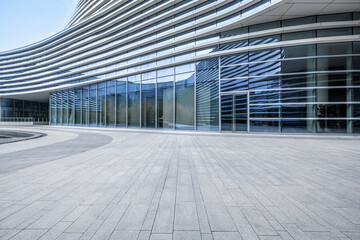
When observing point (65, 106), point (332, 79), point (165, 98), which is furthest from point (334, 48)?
point (65, 106)

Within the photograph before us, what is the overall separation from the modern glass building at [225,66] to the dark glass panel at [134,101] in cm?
13

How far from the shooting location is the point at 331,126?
40.0 ft

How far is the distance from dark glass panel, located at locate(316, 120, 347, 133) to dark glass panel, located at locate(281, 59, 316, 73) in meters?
4.44

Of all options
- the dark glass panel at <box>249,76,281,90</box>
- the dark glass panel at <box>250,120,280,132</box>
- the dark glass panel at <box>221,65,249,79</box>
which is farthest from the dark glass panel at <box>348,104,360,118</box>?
the dark glass panel at <box>221,65,249,79</box>

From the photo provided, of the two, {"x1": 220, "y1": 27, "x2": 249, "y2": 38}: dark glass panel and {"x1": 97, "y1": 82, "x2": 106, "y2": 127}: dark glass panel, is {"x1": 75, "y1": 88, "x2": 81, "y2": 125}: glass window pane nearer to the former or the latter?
{"x1": 97, "y1": 82, "x2": 106, "y2": 127}: dark glass panel

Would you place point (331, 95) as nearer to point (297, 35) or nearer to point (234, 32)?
point (297, 35)

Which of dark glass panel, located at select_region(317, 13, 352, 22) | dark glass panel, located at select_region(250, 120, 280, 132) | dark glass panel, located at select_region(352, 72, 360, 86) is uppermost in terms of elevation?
dark glass panel, located at select_region(317, 13, 352, 22)

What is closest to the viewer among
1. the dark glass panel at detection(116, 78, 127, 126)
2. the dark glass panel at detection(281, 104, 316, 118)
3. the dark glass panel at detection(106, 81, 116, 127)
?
the dark glass panel at detection(281, 104, 316, 118)

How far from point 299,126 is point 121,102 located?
20.3 m

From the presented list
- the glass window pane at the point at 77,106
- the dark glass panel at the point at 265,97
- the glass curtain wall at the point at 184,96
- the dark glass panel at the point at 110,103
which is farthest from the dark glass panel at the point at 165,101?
the glass window pane at the point at 77,106

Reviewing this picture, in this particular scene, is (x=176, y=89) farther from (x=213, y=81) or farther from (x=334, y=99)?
(x=334, y=99)

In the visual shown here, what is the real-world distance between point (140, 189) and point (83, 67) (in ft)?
96.0

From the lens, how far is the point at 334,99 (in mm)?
12133

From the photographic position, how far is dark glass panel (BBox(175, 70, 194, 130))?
16312mm
